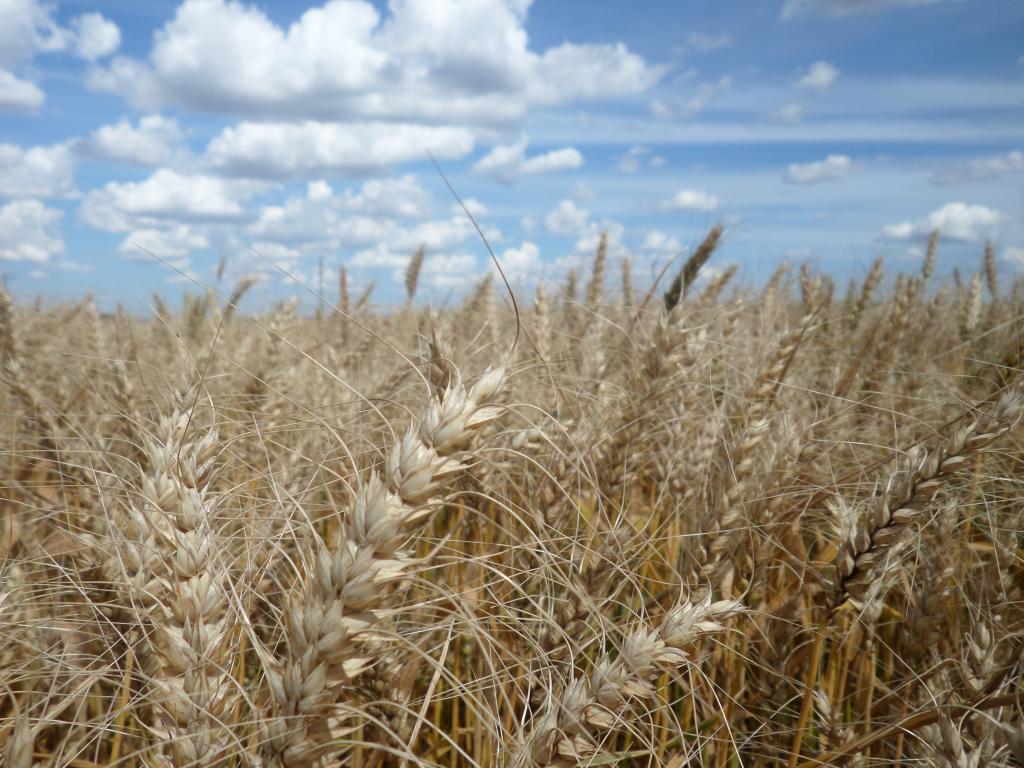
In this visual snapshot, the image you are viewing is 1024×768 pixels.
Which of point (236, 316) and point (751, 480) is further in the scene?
point (236, 316)

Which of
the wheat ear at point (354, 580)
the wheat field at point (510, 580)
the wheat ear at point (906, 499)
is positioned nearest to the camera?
the wheat ear at point (354, 580)

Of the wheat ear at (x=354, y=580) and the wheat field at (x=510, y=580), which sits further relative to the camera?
the wheat field at (x=510, y=580)

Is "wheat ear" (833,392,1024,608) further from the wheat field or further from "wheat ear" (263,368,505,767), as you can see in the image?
"wheat ear" (263,368,505,767)

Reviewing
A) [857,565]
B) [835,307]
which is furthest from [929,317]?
[857,565]

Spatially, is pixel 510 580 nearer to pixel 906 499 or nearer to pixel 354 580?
pixel 354 580

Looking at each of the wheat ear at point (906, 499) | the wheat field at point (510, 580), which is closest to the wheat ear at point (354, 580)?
the wheat field at point (510, 580)

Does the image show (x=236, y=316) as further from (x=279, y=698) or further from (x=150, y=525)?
(x=279, y=698)

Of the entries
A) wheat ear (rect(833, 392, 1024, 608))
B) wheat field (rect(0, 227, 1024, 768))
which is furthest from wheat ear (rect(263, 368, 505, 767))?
wheat ear (rect(833, 392, 1024, 608))

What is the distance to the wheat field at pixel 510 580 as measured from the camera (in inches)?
40.0

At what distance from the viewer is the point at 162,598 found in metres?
1.25

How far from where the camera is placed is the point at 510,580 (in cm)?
111

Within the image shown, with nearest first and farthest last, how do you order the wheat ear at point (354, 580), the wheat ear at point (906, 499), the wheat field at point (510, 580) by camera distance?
the wheat ear at point (354, 580)
the wheat field at point (510, 580)
the wheat ear at point (906, 499)

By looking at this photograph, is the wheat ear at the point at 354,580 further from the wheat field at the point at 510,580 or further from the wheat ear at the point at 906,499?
the wheat ear at the point at 906,499

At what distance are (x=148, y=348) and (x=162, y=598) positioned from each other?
179 inches
